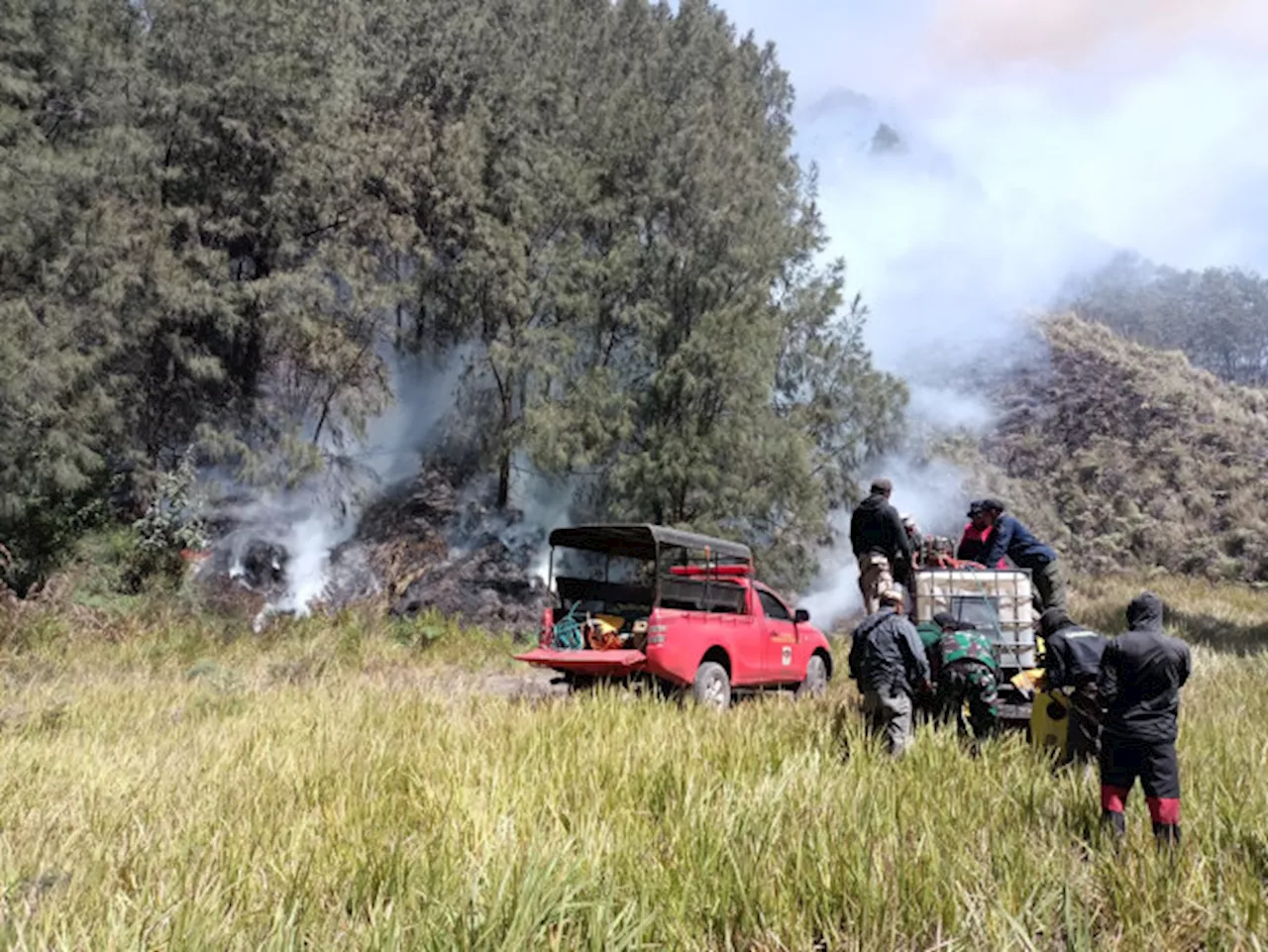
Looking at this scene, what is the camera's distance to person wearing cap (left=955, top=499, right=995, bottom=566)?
843cm

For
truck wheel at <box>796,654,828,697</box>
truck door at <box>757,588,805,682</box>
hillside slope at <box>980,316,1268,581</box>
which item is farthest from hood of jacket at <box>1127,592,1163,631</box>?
hillside slope at <box>980,316,1268,581</box>

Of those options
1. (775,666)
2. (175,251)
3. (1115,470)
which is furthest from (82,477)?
(1115,470)

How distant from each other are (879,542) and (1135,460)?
84.2 ft

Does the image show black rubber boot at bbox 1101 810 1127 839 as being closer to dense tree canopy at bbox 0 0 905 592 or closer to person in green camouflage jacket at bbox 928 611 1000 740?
person in green camouflage jacket at bbox 928 611 1000 740

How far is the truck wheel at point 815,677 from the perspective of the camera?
35.1ft

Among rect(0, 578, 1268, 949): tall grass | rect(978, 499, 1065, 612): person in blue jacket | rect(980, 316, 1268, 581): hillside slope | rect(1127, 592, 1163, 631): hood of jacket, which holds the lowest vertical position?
rect(0, 578, 1268, 949): tall grass

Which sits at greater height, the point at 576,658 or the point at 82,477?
the point at 82,477

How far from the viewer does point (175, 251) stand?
1731cm

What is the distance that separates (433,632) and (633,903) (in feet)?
38.1

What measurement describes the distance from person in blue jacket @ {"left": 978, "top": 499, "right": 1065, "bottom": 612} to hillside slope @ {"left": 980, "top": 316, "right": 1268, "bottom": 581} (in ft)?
63.0

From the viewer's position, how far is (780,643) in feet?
32.9

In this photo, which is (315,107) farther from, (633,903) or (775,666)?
(633,903)

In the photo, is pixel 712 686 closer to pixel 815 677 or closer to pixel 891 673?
pixel 815 677

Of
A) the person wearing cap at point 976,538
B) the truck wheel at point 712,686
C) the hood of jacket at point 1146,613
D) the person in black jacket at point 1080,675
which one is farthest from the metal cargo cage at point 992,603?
the hood of jacket at point 1146,613
